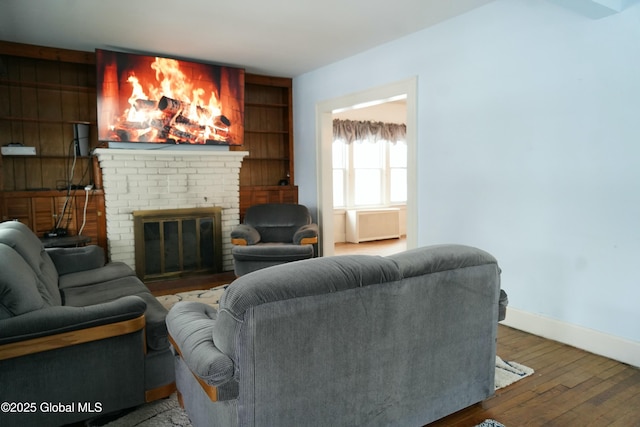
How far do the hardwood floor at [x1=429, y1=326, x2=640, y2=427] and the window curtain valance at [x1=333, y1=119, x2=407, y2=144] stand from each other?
18.2 ft

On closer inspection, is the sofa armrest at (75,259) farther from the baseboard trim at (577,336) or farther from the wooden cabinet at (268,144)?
the baseboard trim at (577,336)

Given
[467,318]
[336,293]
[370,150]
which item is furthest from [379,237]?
[336,293]

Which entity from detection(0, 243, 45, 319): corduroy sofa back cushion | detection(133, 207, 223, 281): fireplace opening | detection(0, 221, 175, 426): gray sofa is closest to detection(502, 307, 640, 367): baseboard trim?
detection(0, 221, 175, 426): gray sofa

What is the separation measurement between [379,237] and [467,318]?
6.28 meters

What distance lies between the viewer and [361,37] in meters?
4.48

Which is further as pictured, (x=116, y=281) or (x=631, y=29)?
(x=116, y=281)

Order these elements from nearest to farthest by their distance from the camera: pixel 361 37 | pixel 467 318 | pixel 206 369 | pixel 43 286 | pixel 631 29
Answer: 1. pixel 206 369
2. pixel 467 318
3. pixel 43 286
4. pixel 631 29
5. pixel 361 37

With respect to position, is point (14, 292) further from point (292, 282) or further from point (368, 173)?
point (368, 173)

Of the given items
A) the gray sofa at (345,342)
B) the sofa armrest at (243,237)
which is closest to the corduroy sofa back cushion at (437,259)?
the gray sofa at (345,342)

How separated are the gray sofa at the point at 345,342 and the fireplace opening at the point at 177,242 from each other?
10.5 ft

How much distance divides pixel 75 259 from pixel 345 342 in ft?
9.80

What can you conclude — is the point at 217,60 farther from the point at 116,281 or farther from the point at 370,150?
the point at 370,150

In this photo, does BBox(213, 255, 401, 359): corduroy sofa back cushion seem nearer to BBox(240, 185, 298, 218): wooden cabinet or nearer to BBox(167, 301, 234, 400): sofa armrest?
BBox(167, 301, 234, 400): sofa armrest

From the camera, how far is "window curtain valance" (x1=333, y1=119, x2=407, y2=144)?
7945mm
